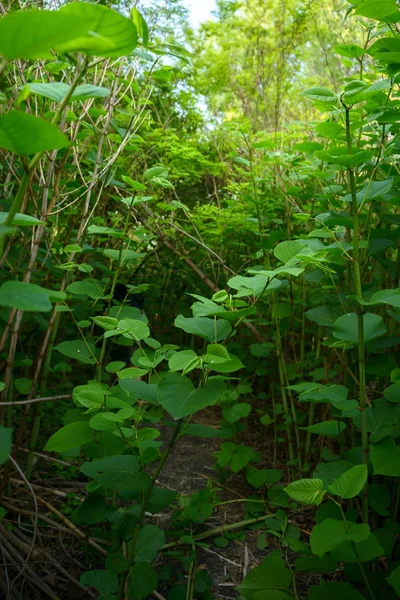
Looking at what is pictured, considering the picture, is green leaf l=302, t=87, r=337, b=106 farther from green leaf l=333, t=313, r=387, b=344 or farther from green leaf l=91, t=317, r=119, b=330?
green leaf l=91, t=317, r=119, b=330

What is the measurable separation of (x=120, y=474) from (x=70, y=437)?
0.57 ft

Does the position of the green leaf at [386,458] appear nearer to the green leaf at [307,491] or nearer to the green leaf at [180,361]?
the green leaf at [307,491]

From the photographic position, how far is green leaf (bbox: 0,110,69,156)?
0.56 m

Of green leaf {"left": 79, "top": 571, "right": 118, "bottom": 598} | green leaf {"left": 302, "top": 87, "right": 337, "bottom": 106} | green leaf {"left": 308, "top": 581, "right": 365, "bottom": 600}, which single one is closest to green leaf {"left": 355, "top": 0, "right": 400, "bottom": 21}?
green leaf {"left": 302, "top": 87, "right": 337, "bottom": 106}

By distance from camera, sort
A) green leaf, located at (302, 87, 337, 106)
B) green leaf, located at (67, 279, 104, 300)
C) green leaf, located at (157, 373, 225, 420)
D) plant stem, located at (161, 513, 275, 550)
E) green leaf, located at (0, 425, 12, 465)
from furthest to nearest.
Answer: plant stem, located at (161, 513, 275, 550) → green leaf, located at (67, 279, 104, 300) → green leaf, located at (302, 87, 337, 106) → green leaf, located at (157, 373, 225, 420) → green leaf, located at (0, 425, 12, 465)

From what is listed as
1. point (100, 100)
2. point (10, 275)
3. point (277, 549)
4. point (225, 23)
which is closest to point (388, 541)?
point (277, 549)

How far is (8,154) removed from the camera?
Result: 177 centimetres

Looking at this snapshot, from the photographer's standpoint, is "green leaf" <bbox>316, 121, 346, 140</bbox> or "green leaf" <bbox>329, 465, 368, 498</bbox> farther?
"green leaf" <bbox>316, 121, 346, 140</bbox>

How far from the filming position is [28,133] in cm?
57

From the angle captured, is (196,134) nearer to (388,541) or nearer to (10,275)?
(10,275)

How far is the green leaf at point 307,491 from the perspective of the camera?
102 centimetres

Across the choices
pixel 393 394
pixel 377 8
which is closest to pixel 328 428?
pixel 393 394

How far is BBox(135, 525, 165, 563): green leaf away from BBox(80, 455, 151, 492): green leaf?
22 cm

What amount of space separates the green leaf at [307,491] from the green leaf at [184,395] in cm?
25
